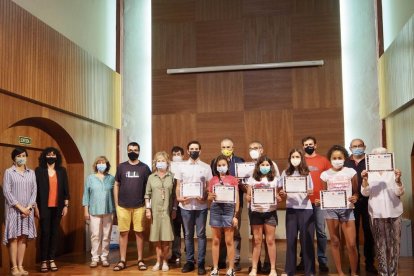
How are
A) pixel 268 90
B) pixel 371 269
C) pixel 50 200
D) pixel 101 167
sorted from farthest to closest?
1. pixel 268 90
2. pixel 101 167
3. pixel 50 200
4. pixel 371 269

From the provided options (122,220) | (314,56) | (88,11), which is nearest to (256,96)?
(314,56)

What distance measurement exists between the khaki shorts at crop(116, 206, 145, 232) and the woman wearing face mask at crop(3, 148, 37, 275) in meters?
0.87

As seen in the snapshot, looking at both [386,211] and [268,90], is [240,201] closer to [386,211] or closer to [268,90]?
[386,211]

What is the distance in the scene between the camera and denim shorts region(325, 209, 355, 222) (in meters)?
3.82

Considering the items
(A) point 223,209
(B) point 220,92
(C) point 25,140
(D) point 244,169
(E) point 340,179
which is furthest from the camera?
(B) point 220,92

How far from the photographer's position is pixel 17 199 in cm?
428

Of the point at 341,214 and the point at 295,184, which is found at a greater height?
the point at 295,184

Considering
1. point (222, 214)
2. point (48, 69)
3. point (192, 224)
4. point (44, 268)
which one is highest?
point (48, 69)

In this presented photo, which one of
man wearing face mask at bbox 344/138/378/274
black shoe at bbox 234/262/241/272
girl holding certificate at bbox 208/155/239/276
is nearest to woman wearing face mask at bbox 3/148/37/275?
girl holding certificate at bbox 208/155/239/276

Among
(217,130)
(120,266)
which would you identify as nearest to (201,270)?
(120,266)

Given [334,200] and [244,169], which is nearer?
[334,200]

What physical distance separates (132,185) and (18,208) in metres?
1.13

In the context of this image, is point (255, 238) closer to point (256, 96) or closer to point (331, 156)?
point (331, 156)

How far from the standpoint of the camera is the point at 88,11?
6.59 meters
